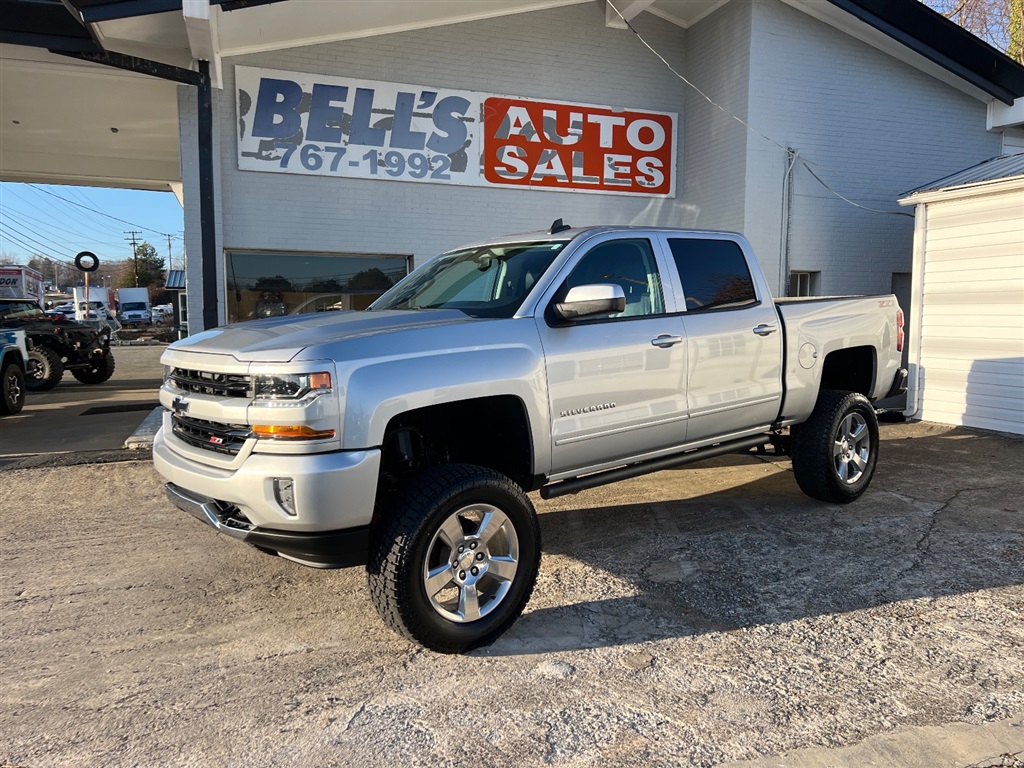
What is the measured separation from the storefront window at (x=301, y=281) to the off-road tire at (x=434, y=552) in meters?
7.61

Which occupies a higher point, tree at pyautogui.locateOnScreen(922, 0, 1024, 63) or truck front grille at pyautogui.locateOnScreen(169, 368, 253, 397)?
tree at pyautogui.locateOnScreen(922, 0, 1024, 63)

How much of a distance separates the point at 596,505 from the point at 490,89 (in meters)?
7.47

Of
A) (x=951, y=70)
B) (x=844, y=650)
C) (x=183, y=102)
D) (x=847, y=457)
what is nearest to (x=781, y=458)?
(x=847, y=457)

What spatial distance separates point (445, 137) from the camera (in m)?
10.9

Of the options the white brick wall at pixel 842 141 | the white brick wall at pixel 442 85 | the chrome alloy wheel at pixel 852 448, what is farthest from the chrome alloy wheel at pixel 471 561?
the white brick wall at pixel 842 141

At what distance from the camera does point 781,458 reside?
25.4 ft

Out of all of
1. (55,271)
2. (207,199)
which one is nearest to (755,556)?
(207,199)

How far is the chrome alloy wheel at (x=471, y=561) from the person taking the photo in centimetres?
345

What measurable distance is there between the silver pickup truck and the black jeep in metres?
12.1

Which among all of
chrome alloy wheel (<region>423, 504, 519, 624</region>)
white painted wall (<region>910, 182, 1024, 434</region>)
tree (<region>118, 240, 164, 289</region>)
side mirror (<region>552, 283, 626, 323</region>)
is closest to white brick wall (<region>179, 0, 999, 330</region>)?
white painted wall (<region>910, 182, 1024, 434</region>)

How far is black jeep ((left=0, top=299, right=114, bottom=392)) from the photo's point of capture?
14.0 m

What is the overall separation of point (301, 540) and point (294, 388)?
0.66 m

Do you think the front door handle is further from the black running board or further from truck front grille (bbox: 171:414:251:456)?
truck front grille (bbox: 171:414:251:456)

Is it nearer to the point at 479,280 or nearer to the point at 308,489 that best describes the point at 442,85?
the point at 479,280
